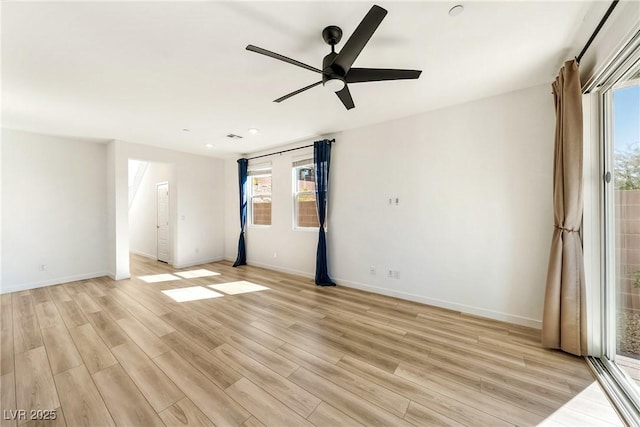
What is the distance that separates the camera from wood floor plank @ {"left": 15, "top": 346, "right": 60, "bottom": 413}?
62.6 inches

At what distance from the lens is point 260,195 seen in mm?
5562

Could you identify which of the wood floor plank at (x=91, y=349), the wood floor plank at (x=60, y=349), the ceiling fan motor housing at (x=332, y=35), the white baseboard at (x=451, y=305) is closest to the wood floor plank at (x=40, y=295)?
the wood floor plank at (x=60, y=349)

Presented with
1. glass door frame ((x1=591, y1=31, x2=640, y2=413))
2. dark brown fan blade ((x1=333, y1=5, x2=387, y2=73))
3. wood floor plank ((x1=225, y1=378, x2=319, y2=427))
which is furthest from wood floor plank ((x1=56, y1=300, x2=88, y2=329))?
glass door frame ((x1=591, y1=31, x2=640, y2=413))

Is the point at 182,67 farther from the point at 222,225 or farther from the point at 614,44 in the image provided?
the point at 222,225

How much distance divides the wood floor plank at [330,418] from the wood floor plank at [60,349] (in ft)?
6.79

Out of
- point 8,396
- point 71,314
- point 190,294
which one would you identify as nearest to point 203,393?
→ point 8,396

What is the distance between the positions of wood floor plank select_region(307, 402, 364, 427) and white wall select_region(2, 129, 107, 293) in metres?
5.44

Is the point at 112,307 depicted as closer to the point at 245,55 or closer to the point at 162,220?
the point at 162,220

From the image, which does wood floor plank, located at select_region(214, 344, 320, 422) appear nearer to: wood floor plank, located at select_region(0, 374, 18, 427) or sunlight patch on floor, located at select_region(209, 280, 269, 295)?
wood floor plank, located at select_region(0, 374, 18, 427)

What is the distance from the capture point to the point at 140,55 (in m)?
2.02

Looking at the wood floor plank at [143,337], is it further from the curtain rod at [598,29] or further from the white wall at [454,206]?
the curtain rod at [598,29]

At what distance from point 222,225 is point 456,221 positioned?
5.42 metres

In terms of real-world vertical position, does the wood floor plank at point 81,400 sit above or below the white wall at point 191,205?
below

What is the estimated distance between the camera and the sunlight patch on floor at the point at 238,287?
12.5ft
